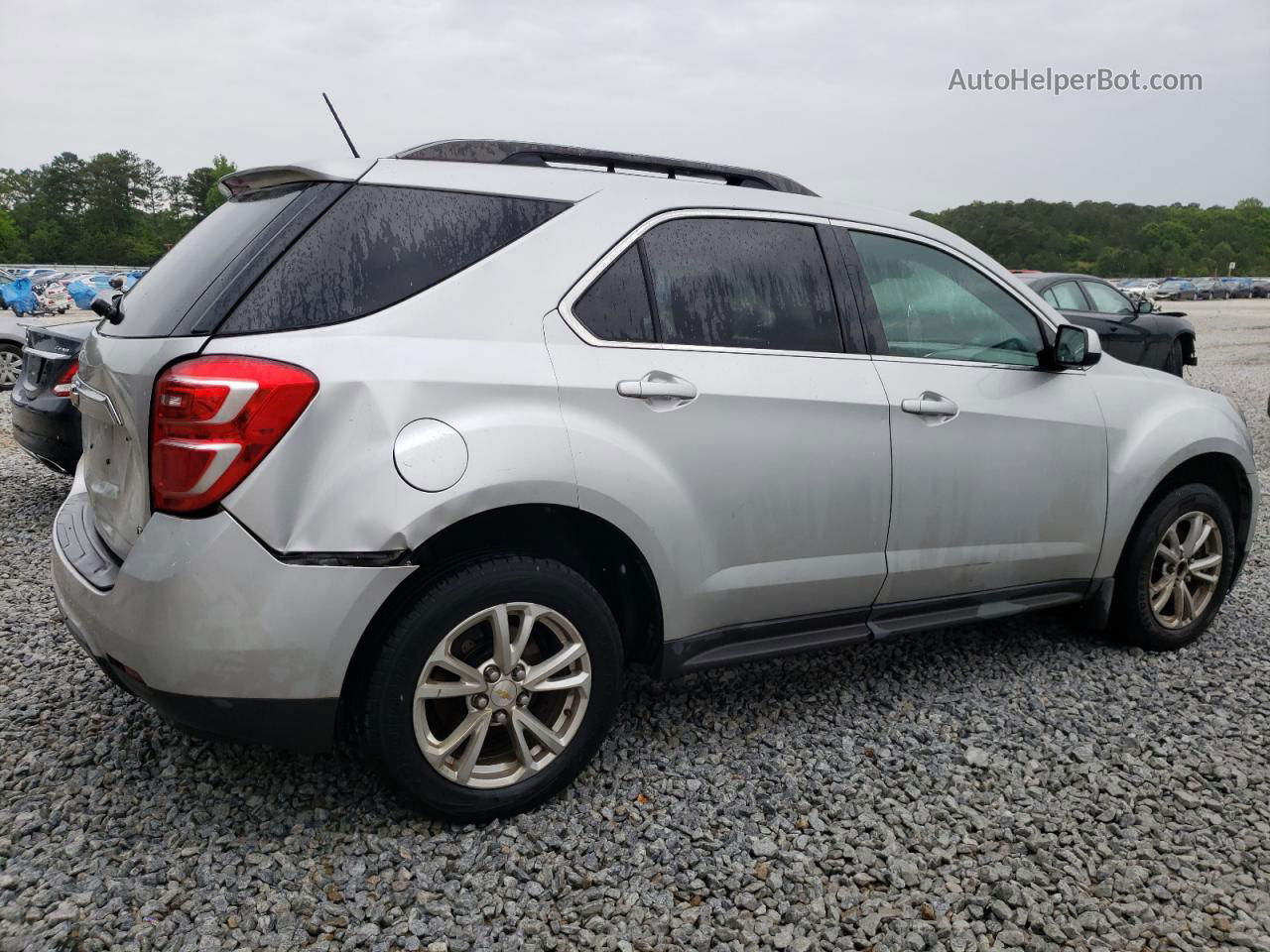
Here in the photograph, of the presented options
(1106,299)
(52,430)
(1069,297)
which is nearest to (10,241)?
(1069,297)

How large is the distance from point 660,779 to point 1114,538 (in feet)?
6.81

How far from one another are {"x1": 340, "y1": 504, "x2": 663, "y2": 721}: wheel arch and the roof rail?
3.42 ft

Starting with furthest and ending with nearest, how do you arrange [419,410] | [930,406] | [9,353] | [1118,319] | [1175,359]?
[1175,359], [1118,319], [9,353], [930,406], [419,410]

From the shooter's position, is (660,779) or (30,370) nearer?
(660,779)

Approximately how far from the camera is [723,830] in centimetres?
276

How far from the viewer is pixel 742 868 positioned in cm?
258

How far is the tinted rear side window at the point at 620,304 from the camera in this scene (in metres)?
2.75

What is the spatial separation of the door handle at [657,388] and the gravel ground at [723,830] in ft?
3.92

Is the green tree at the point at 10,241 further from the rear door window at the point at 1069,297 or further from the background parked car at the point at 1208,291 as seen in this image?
the rear door window at the point at 1069,297

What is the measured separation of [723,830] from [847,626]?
2.84 ft

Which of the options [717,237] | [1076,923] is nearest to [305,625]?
[717,237]

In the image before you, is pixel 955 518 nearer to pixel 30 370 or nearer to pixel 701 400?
pixel 701 400

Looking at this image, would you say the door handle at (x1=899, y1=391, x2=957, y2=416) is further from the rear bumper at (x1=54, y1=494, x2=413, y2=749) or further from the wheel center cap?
the rear bumper at (x1=54, y1=494, x2=413, y2=749)

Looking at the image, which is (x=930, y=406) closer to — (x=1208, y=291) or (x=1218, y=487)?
(x=1218, y=487)
